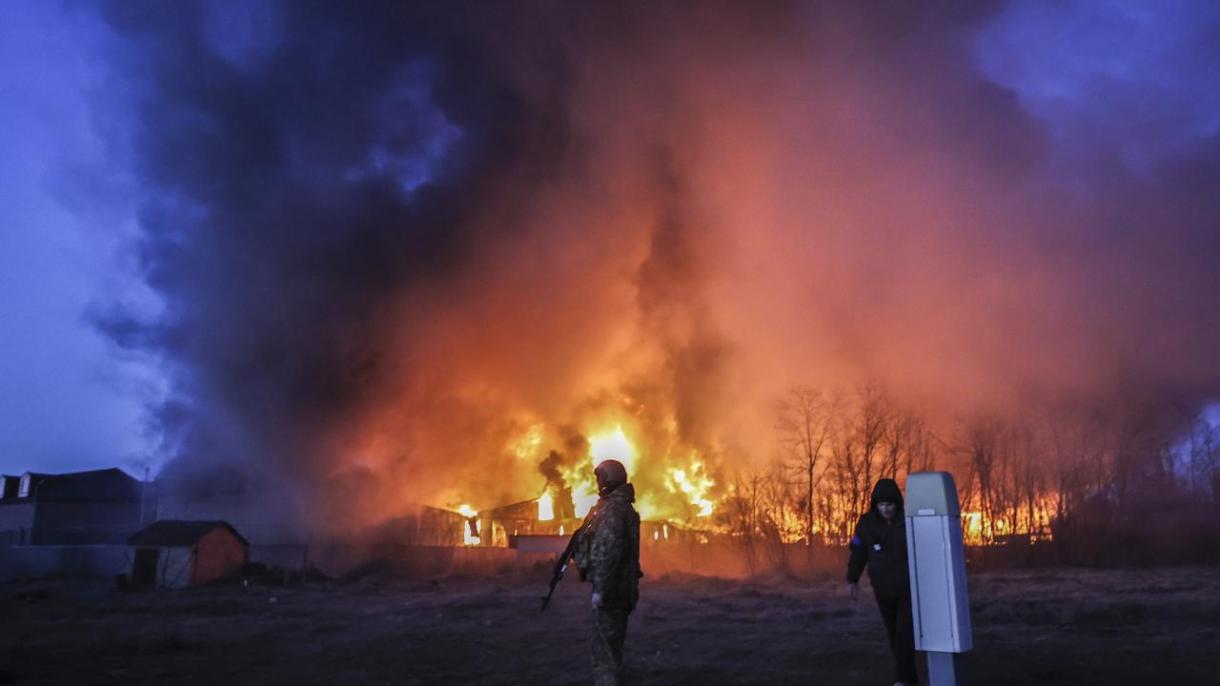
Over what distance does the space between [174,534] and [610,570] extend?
35.1 m

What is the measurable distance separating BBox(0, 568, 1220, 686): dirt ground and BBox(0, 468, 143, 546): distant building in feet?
93.8

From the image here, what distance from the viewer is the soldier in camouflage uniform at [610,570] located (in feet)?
22.8

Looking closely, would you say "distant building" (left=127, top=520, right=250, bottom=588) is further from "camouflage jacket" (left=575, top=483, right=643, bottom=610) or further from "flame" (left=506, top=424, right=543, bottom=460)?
"camouflage jacket" (left=575, top=483, right=643, bottom=610)

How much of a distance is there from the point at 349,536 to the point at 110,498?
21.7 metres

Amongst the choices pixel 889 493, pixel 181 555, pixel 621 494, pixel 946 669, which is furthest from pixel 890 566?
pixel 181 555

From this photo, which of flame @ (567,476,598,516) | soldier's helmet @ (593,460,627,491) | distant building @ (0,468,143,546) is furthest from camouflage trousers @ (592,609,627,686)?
distant building @ (0,468,143,546)

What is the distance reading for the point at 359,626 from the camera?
18.3 m

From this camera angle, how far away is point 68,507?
54.1 metres

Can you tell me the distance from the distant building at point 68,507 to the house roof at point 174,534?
1609 centimetres

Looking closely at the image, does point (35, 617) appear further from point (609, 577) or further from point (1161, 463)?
point (1161, 463)

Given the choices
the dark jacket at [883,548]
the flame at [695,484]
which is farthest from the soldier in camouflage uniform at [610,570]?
the flame at [695,484]

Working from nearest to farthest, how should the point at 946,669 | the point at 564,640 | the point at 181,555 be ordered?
the point at 946,669, the point at 564,640, the point at 181,555

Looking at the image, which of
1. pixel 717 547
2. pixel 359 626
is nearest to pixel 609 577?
pixel 359 626

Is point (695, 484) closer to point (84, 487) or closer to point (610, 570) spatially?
point (84, 487)
